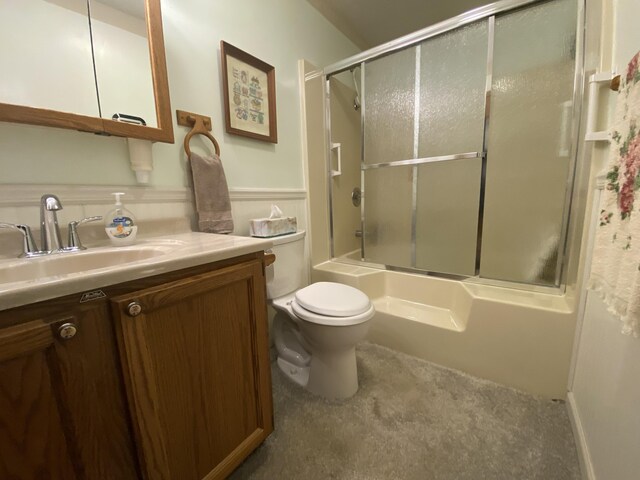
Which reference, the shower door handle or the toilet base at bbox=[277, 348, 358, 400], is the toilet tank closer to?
the toilet base at bbox=[277, 348, 358, 400]

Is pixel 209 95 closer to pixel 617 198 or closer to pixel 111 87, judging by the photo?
pixel 111 87

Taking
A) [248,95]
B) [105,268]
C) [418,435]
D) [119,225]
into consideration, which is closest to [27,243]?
[119,225]

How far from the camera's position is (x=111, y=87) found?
89 cm

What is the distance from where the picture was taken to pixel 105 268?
1.71ft

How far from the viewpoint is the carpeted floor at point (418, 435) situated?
867 mm

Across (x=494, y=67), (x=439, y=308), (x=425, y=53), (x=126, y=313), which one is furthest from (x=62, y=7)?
(x=439, y=308)

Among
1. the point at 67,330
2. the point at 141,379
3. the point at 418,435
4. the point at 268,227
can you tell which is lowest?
the point at 418,435

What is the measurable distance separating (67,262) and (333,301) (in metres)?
0.91

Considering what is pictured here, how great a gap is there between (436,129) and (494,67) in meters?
0.41

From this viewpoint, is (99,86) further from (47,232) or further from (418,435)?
(418,435)

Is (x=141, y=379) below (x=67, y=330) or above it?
below

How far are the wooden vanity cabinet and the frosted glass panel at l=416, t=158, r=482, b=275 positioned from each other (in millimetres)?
1390

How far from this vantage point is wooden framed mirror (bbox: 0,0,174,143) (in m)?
0.73

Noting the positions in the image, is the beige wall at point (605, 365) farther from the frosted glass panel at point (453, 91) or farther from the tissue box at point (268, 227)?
the tissue box at point (268, 227)
